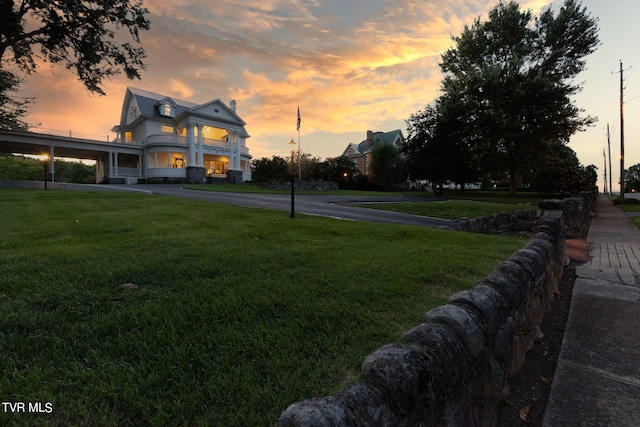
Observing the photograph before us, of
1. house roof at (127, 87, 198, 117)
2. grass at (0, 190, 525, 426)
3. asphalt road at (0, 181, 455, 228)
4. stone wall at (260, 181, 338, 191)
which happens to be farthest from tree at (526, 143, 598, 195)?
house roof at (127, 87, 198, 117)

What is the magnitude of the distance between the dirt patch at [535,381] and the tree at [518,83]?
24.9 metres

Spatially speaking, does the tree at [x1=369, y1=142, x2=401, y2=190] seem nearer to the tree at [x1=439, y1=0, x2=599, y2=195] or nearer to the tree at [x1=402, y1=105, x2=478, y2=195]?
the tree at [x1=402, y1=105, x2=478, y2=195]

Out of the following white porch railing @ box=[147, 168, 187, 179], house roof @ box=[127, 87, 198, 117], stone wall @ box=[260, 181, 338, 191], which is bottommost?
stone wall @ box=[260, 181, 338, 191]

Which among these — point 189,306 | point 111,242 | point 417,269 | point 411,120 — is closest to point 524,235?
point 417,269

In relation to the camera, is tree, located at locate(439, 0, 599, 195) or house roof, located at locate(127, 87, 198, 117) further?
house roof, located at locate(127, 87, 198, 117)

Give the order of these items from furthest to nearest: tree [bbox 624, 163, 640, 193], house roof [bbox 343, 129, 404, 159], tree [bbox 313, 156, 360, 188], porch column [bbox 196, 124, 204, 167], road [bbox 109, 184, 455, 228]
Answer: tree [bbox 624, 163, 640, 193]
house roof [bbox 343, 129, 404, 159]
tree [bbox 313, 156, 360, 188]
porch column [bbox 196, 124, 204, 167]
road [bbox 109, 184, 455, 228]

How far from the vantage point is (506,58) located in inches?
1035

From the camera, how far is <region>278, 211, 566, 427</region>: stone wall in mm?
1344

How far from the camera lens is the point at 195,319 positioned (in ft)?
8.41

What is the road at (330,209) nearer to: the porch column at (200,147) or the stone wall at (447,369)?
the stone wall at (447,369)

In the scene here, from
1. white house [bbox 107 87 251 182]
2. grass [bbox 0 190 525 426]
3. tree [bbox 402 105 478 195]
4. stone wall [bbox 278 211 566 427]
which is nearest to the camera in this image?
stone wall [bbox 278 211 566 427]

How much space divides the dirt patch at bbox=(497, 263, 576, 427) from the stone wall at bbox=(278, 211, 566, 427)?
0.11m

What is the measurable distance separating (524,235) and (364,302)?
8.48 metres

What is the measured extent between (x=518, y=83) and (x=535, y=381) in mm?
27673
